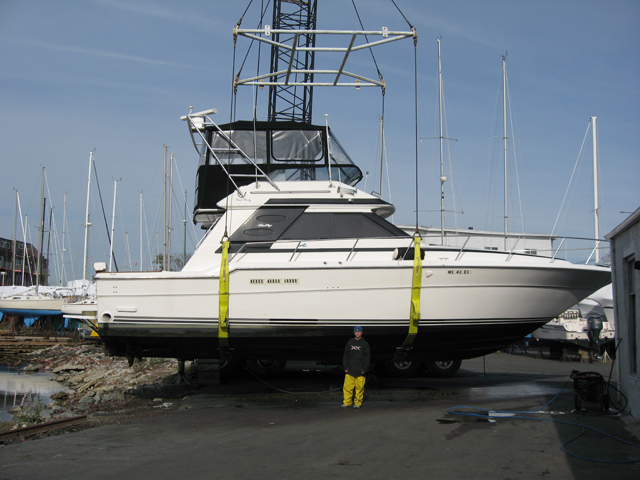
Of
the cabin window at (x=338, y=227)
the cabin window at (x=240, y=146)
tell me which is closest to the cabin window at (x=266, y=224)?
the cabin window at (x=338, y=227)

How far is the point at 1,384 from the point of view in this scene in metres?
14.2

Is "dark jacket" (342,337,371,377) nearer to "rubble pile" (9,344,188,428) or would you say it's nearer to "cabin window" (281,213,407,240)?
"cabin window" (281,213,407,240)

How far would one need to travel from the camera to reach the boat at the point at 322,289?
802 cm

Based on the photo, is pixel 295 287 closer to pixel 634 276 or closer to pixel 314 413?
pixel 314 413

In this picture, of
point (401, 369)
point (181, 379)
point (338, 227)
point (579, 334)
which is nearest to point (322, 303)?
point (338, 227)

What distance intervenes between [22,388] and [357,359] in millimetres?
10393

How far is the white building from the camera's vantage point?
6026 millimetres

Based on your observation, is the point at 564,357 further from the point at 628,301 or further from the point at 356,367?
the point at 356,367

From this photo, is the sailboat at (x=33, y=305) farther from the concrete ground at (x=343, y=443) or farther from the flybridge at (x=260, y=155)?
the concrete ground at (x=343, y=443)

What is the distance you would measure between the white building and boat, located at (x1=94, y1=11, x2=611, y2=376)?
1443 mm

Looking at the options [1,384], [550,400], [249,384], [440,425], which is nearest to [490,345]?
[550,400]

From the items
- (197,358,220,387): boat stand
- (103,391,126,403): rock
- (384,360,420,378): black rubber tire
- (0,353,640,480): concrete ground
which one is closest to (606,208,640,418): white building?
(0,353,640,480): concrete ground

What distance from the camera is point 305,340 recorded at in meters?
8.27

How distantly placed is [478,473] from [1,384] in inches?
559
